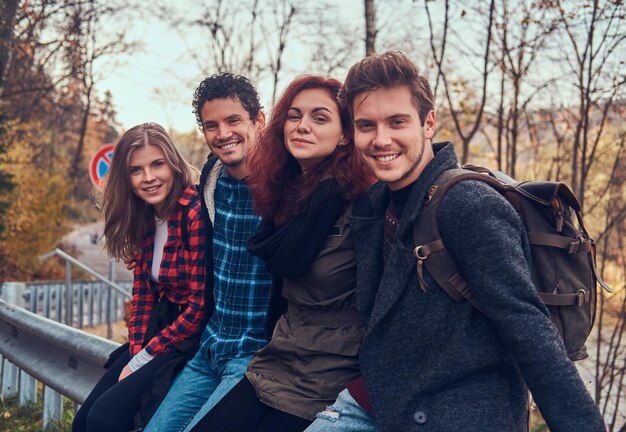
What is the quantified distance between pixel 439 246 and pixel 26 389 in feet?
14.5

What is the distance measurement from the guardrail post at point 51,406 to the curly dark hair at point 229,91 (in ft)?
8.17

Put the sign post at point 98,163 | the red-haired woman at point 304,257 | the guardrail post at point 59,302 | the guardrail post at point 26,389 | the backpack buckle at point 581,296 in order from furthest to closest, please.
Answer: the guardrail post at point 59,302 < the sign post at point 98,163 < the guardrail post at point 26,389 < the red-haired woman at point 304,257 < the backpack buckle at point 581,296

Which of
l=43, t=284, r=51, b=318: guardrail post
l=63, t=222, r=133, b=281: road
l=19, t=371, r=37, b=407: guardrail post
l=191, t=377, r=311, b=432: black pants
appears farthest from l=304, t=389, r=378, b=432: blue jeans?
l=63, t=222, r=133, b=281: road

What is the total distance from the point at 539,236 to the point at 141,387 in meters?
1.99

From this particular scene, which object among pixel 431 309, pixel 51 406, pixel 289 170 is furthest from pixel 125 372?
pixel 431 309

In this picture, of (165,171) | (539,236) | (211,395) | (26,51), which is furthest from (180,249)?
(26,51)

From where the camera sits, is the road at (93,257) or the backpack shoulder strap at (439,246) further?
the road at (93,257)

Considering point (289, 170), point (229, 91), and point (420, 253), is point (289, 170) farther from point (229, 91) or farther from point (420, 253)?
point (420, 253)

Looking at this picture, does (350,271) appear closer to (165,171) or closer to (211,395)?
(211,395)

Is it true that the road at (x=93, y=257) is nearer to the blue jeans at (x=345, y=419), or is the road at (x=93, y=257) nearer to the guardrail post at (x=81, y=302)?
the guardrail post at (x=81, y=302)

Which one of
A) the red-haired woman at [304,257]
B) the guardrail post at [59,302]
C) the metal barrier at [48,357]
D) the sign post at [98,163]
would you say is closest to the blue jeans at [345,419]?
the red-haired woman at [304,257]

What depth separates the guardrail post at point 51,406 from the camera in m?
4.72

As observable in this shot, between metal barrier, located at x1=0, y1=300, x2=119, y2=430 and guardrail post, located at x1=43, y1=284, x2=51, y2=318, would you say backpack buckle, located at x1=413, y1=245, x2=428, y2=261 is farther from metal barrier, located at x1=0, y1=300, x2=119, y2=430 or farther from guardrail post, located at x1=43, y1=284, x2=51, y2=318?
guardrail post, located at x1=43, y1=284, x2=51, y2=318

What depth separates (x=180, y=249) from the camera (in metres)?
3.32
